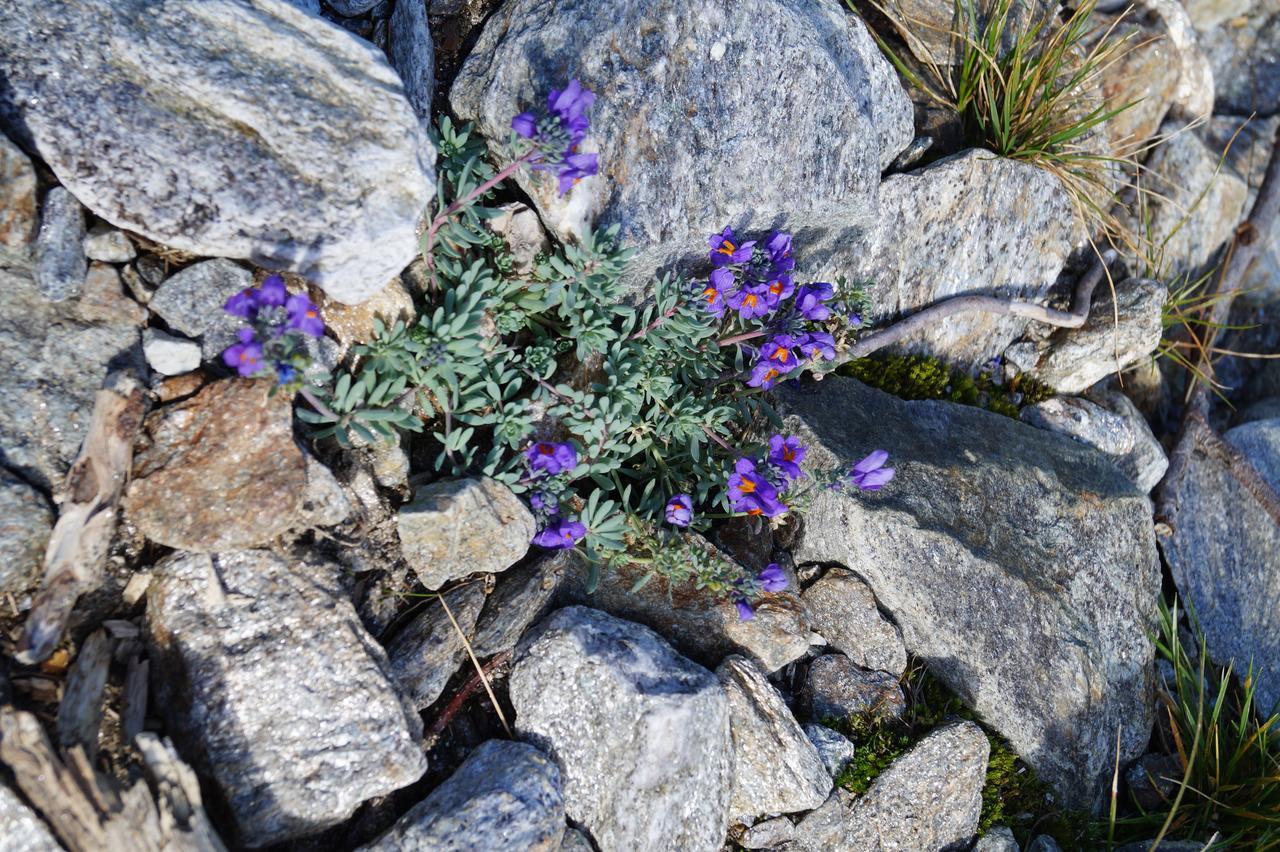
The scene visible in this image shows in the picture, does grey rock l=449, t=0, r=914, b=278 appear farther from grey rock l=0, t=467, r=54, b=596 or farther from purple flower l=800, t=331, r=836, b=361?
grey rock l=0, t=467, r=54, b=596

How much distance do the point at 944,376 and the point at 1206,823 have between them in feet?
9.34

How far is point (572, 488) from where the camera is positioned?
14.6 ft

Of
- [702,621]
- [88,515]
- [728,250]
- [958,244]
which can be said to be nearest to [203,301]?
[88,515]

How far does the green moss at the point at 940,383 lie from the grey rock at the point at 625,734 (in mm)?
2373

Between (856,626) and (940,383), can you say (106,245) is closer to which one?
(856,626)

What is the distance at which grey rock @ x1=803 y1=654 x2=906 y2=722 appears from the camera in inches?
181

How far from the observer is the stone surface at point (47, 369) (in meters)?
3.36

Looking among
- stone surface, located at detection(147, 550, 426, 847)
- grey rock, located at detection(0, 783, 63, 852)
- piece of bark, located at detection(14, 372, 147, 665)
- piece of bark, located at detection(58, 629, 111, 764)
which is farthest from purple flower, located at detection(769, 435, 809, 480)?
grey rock, located at detection(0, 783, 63, 852)

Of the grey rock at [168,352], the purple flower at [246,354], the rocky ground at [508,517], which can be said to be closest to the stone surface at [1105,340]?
the rocky ground at [508,517]

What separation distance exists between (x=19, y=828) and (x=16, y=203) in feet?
7.21

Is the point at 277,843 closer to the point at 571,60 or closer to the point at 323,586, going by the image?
the point at 323,586

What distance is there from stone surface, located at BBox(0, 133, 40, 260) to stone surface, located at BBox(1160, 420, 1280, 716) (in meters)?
6.57

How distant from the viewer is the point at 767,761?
418 cm

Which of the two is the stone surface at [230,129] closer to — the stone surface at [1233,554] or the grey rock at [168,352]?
the grey rock at [168,352]
